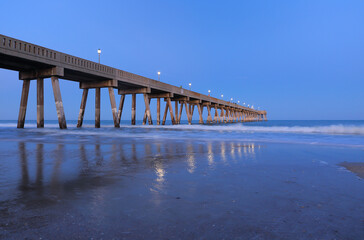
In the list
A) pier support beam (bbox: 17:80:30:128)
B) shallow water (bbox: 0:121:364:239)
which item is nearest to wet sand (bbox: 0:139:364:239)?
shallow water (bbox: 0:121:364:239)

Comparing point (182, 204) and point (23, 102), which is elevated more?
point (23, 102)

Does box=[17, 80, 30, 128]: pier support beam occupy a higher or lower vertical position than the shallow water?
higher

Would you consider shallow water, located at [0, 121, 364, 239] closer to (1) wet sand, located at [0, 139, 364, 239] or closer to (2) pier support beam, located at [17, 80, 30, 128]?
(1) wet sand, located at [0, 139, 364, 239]

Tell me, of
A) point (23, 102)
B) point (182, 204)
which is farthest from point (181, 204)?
point (23, 102)

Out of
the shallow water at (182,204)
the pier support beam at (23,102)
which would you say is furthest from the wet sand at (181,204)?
the pier support beam at (23,102)

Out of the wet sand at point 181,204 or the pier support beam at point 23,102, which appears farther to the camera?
the pier support beam at point 23,102

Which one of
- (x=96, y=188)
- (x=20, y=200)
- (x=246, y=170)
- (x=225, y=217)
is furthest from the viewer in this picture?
(x=246, y=170)

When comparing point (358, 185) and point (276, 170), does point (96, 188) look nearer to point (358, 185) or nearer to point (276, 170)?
point (276, 170)

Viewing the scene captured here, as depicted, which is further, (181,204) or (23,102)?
(23,102)

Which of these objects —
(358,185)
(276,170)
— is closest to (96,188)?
(276,170)

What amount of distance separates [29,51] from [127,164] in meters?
23.0

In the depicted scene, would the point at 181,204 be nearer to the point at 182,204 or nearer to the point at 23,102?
the point at 182,204

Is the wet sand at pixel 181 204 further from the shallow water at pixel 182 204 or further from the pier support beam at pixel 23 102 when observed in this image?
the pier support beam at pixel 23 102

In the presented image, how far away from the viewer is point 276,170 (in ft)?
17.4
